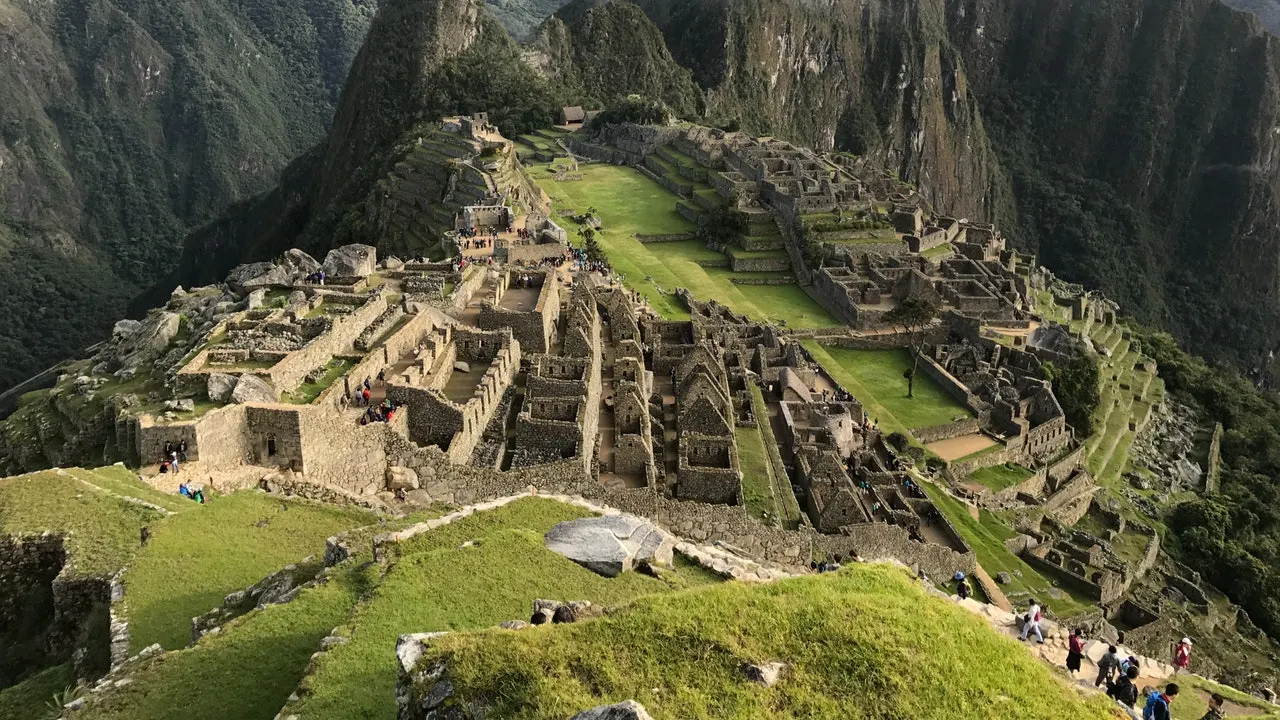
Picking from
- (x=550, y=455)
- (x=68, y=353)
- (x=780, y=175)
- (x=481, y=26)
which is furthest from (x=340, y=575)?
(x=481, y=26)

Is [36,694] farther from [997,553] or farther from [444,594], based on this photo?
[997,553]

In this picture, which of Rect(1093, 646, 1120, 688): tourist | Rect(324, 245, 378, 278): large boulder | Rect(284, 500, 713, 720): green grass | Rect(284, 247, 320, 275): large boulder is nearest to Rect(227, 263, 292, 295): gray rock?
Rect(284, 247, 320, 275): large boulder

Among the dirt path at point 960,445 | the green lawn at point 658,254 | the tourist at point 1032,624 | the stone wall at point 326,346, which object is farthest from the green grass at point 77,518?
the dirt path at point 960,445

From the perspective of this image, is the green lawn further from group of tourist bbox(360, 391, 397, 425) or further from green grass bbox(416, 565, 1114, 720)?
green grass bbox(416, 565, 1114, 720)

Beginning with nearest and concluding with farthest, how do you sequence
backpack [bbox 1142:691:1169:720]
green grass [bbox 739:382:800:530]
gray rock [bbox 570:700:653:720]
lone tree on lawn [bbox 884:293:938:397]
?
gray rock [bbox 570:700:653:720] → backpack [bbox 1142:691:1169:720] → green grass [bbox 739:382:800:530] → lone tree on lawn [bbox 884:293:938:397]

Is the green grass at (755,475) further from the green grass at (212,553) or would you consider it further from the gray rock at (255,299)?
the gray rock at (255,299)
